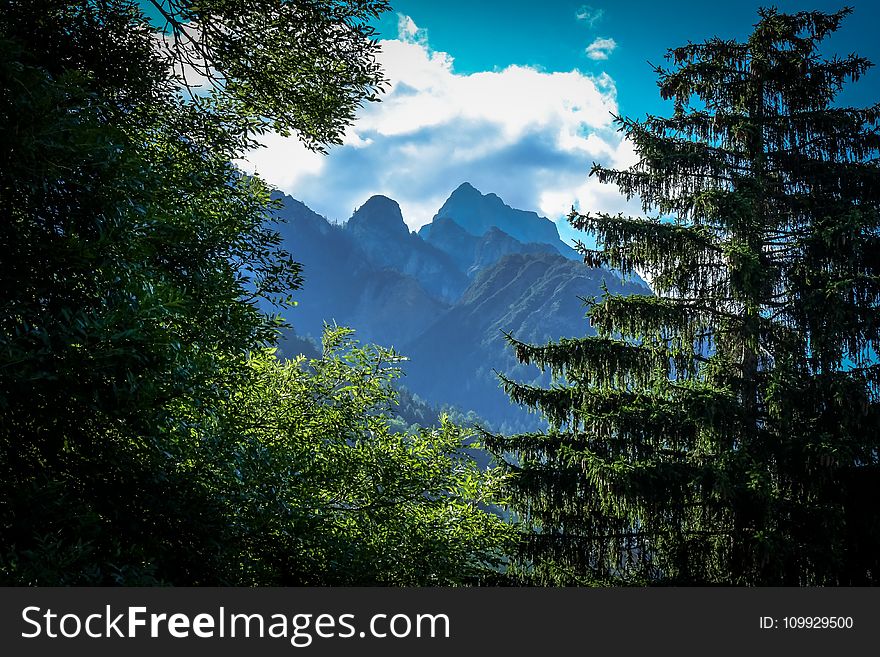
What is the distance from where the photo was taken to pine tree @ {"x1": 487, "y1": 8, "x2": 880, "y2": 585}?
29.9 ft

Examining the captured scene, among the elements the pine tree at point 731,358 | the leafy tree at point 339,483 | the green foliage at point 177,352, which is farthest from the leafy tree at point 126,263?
the pine tree at point 731,358

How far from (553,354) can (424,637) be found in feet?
23.3

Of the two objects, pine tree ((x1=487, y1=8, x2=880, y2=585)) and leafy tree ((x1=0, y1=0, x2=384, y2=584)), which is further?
pine tree ((x1=487, y1=8, x2=880, y2=585))

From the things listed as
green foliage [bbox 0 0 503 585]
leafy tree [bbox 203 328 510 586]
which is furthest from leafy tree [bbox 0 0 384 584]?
leafy tree [bbox 203 328 510 586]

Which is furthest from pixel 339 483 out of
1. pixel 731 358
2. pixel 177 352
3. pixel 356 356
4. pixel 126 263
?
pixel 731 358

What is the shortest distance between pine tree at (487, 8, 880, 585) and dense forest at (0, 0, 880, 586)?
51 mm

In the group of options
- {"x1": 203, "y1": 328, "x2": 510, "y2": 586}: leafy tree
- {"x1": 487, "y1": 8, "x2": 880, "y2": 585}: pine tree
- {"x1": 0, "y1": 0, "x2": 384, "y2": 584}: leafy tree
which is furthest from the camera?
{"x1": 487, "y1": 8, "x2": 880, "y2": 585}: pine tree

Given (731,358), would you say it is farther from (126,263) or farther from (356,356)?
(126,263)

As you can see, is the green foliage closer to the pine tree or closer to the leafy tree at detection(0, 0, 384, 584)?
the leafy tree at detection(0, 0, 384, 584)

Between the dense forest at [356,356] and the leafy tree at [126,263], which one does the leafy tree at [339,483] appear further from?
the leafy tree at [126,263]

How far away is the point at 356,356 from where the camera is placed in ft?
29.5

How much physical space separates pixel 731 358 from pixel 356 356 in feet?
20.8

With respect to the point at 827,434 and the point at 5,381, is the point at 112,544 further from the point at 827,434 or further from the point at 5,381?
the point at 827,434

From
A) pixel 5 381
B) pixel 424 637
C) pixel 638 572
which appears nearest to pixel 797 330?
pixel 638 572
